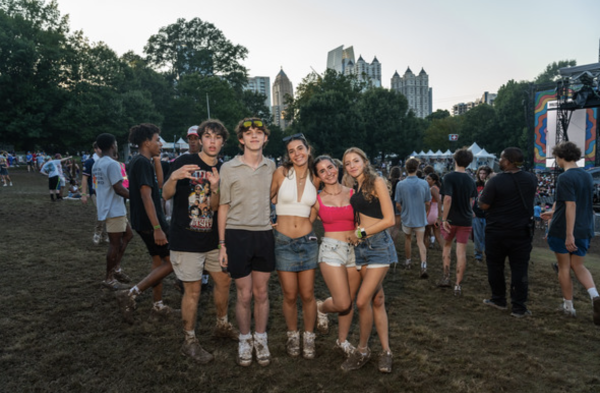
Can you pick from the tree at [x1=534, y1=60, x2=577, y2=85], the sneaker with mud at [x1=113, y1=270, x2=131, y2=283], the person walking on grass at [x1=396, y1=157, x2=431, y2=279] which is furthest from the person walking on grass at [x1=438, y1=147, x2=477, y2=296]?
the tree at [x1=534, y1=60, x2=577, y2=85]

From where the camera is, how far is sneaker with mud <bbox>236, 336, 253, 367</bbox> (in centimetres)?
348

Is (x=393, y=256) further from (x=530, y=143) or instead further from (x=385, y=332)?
(x=530, y=143)

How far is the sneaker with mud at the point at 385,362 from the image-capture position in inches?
133

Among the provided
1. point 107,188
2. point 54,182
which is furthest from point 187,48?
point 107,188

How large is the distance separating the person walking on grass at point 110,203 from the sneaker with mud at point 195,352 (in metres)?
2.31

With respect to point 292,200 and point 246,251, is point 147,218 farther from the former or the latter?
point 292,200

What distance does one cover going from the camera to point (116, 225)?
5.49 metres

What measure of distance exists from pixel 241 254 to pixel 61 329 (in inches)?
95.7

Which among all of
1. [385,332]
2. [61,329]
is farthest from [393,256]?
[61,329]

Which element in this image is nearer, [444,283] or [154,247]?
[154,247]

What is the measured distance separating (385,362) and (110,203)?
426cm

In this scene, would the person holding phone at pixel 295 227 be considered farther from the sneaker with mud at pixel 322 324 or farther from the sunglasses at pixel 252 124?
the sneaker with mud at pixel 322 324

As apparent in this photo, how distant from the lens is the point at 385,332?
3.48 metres

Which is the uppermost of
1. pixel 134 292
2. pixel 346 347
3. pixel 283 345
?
pixel 134 292
